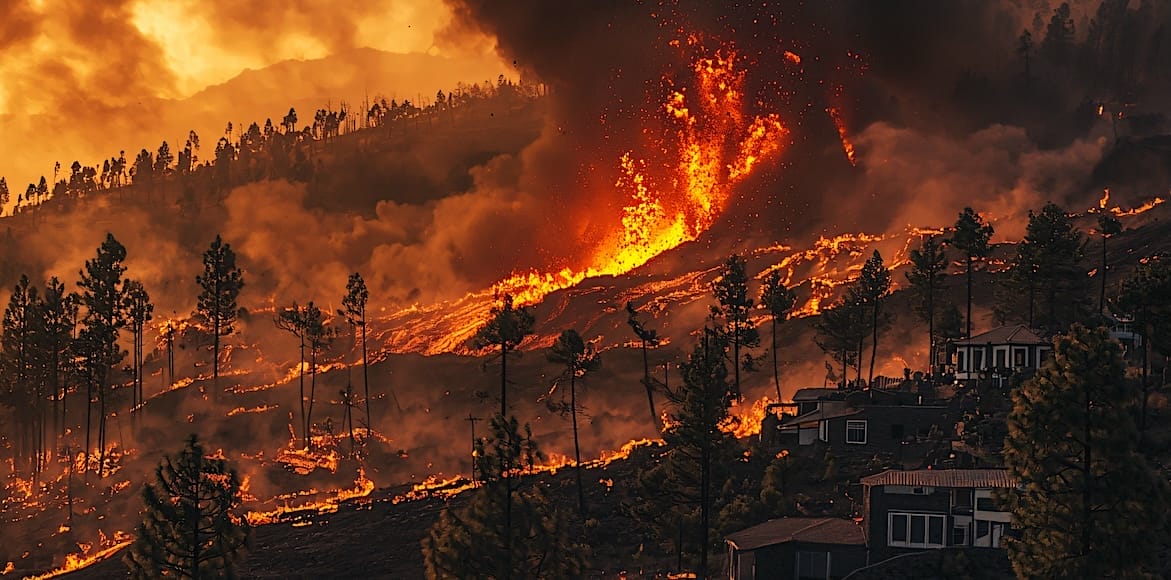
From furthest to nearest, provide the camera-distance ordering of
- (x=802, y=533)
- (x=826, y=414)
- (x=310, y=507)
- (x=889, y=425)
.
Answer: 1. (x=310, y=507)
2. (x=826, y=414)
3. (x=889, y=425)
4. (x=802, y=533)

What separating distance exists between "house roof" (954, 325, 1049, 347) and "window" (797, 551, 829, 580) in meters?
39.9

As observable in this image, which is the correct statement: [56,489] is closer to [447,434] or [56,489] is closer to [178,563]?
[447,434]

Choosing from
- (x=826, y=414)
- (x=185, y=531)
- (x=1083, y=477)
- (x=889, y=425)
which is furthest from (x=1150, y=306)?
(x=185, y=531)

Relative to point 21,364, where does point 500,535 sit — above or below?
below

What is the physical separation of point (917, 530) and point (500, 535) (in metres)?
25.6

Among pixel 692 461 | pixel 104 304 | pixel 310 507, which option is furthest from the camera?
pixel 104 304

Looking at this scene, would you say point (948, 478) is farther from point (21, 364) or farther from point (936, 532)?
point (21, 364)

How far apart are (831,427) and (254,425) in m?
75.4

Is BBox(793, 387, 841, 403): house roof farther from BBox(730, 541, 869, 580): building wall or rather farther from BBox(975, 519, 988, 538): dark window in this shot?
BBox(975, 519, 988, 538): dark window

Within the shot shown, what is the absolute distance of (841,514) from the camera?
9144 centimetres

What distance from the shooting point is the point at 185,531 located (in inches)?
2457

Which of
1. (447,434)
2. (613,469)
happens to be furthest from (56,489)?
(613,469)

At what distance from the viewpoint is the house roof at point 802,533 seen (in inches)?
3130

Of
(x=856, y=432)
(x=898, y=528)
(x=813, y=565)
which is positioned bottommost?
(x=813, y=565)
